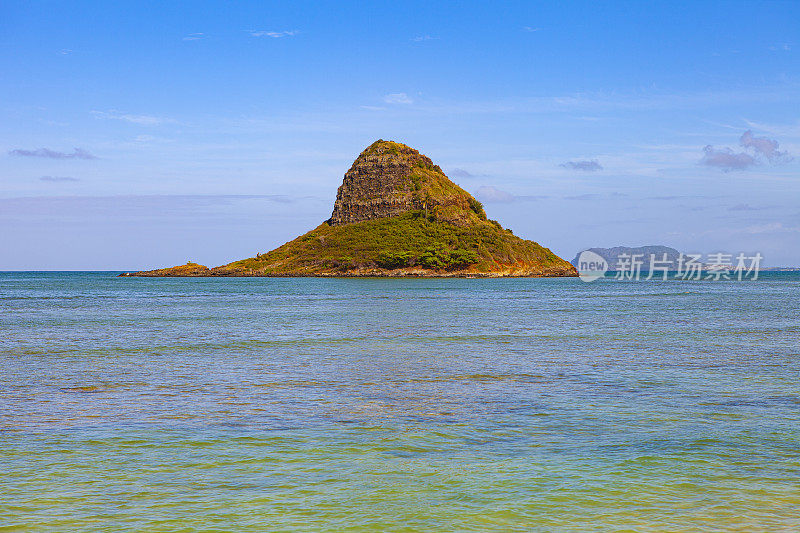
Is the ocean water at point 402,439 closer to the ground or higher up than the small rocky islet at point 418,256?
closer to the ground

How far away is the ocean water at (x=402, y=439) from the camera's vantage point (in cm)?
815

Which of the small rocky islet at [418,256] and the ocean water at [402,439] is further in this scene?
the small rocky islet at [418,256]

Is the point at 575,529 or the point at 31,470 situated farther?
the point at 31,470

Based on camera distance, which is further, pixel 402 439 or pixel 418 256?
pixel 418 256

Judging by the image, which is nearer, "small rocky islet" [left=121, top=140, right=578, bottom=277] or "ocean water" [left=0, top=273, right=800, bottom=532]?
"ocean water" [left=0, top=273, right=800, bottom=532]

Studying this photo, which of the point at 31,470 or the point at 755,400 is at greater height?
the point at 755,400

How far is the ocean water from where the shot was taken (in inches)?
321

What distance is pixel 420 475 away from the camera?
31.2 ft

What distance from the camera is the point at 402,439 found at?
37.7ft

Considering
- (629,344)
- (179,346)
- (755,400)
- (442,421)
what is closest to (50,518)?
(442,421)

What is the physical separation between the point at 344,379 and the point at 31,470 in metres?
9.01

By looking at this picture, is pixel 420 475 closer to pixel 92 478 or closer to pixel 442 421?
pixel 442 421

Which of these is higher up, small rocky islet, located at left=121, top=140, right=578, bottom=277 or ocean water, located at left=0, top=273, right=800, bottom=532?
small rocky islet, located at left=121, top=140, right=578, bottom=277

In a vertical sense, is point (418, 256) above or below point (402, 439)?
above
